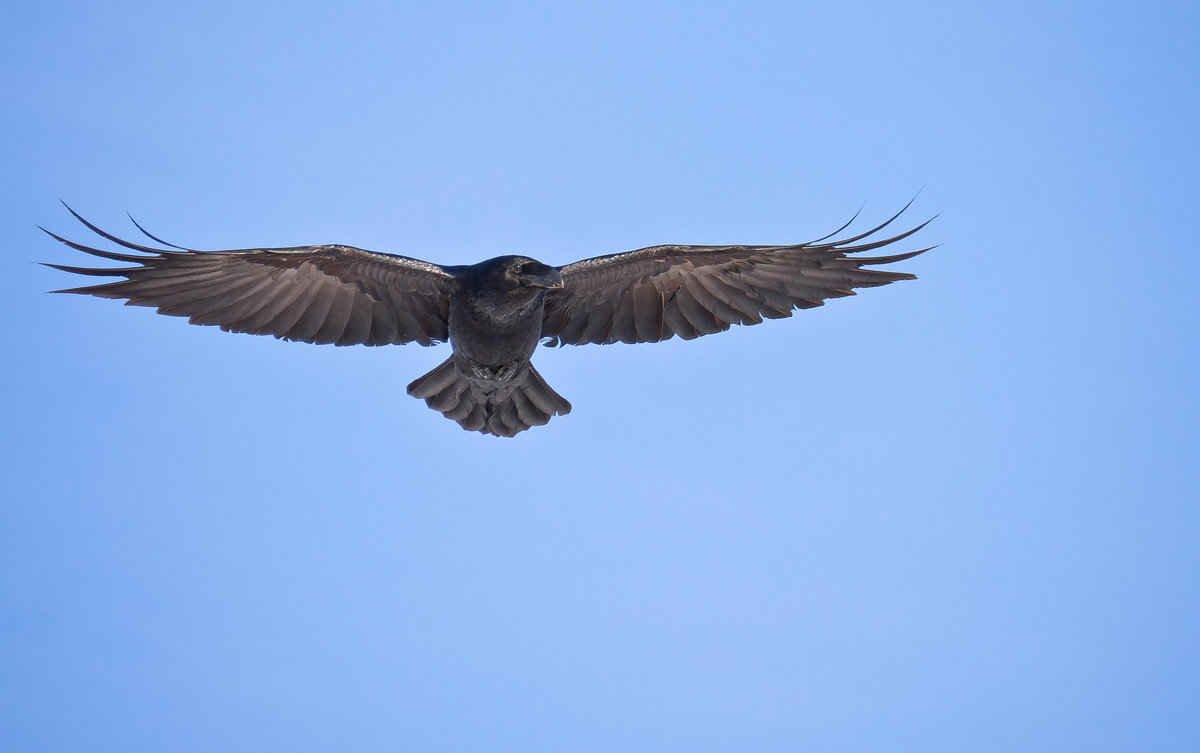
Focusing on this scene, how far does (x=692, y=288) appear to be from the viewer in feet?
38.2

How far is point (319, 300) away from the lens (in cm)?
1109

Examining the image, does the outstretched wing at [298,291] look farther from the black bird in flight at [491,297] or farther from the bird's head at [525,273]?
the bird's head at [525,273]

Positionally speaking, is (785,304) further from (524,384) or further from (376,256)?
(376,256)

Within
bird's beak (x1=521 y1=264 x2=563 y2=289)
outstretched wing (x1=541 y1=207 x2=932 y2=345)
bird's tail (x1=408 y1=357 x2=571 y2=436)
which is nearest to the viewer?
bird's beak (x1=521 y1=264 x2=563 y2=289)

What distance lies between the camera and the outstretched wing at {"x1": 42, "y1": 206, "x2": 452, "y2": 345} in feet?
33.3

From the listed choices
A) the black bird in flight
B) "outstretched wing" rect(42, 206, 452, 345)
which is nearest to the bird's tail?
the black bird in flight

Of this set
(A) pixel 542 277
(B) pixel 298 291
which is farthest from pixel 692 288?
(B) pixel 298 291

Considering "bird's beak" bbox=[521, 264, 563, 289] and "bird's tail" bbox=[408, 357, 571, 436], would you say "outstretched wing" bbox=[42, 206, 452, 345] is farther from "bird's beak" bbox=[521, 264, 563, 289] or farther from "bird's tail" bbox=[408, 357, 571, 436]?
"bird's beak" bbox=[521, 264, 563, 289]

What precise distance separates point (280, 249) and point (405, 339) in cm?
160

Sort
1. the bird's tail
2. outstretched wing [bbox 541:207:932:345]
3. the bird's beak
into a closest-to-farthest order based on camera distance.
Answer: the bird's beak, outstretched wing [bbox 541:207:932:345], the bird's tail

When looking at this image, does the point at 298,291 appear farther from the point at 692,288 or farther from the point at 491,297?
the point at 692,288

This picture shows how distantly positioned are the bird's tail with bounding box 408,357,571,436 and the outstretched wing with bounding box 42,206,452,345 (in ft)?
1.62

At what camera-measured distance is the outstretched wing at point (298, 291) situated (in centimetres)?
1015

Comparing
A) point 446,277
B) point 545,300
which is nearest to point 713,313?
point 545,300
